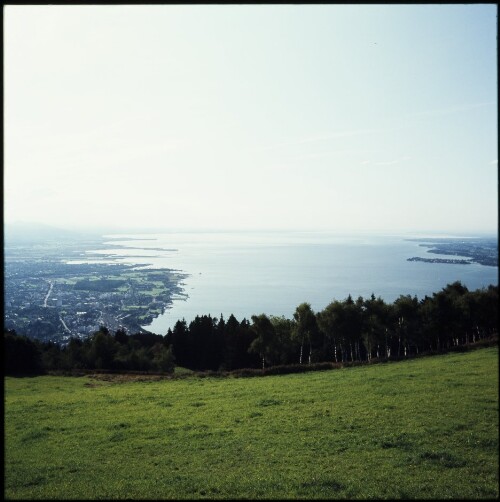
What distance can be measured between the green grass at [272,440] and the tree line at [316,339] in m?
6.95

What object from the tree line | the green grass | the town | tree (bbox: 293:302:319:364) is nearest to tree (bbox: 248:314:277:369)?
the tree line

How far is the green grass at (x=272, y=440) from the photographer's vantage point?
4.99 m

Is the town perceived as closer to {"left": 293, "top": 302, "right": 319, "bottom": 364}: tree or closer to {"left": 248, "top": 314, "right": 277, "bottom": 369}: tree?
{"left": 248, "top": 314, "right": 277, "bottom": 369}: tree

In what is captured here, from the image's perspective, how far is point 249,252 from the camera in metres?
79.8

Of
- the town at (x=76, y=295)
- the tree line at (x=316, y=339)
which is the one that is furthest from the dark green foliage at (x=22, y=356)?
the town at (x=76, y=295)

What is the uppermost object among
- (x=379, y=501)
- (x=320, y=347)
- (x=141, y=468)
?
(x=379, y=501)

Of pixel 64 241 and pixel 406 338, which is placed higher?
pixel 64 241

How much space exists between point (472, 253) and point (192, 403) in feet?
31.1

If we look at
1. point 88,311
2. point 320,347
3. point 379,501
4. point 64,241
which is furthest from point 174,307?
point 379,501

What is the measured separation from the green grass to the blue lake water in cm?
1531

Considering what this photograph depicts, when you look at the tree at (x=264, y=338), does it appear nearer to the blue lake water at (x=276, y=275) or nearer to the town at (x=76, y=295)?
the blue lake water at (x=276, y=275)

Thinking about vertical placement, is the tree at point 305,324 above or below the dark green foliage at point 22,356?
above

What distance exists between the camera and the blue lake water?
3741cm

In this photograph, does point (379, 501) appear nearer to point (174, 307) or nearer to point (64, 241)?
point (64, 241)
